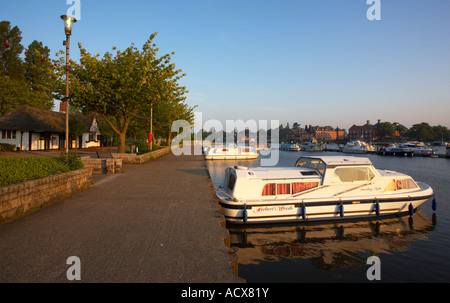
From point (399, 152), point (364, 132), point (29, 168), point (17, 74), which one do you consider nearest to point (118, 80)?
point (29, 168)

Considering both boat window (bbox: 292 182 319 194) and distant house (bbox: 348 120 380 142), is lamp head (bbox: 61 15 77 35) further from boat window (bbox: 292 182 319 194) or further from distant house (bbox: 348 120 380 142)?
distant house (bbox: 348 120 380 142)

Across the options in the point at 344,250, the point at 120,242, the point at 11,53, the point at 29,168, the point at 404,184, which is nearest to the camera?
the point at 120,242

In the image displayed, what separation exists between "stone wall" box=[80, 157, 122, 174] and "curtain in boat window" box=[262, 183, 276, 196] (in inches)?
432

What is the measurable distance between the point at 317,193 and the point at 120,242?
29.7 feet

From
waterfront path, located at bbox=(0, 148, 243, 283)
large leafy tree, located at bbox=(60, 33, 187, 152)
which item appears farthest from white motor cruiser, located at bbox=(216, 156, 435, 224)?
large leafy tree, located at bbox=(60, 33, 187, 152)

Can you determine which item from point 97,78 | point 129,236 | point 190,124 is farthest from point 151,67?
point 190,124

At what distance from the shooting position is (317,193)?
12266 mm

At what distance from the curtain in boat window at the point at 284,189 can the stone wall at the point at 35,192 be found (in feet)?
29.3

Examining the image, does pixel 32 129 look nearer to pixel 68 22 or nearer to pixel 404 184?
pixel 68 22

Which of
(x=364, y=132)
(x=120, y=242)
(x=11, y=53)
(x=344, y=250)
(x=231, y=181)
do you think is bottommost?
(x=344, y=250)

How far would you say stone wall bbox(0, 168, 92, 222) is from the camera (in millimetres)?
7351
